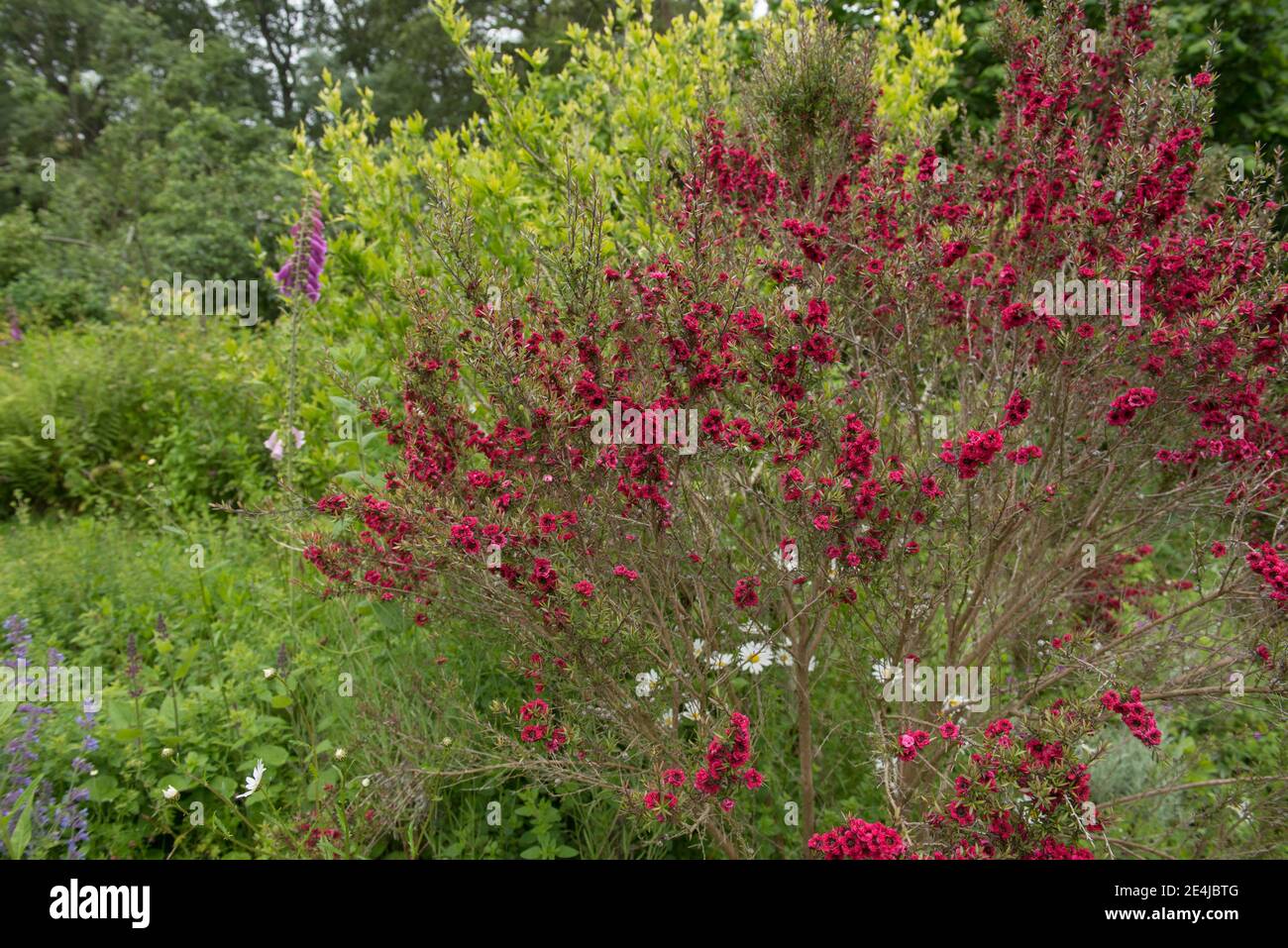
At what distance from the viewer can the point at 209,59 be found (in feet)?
62.0

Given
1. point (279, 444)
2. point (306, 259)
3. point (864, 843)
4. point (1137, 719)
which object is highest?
point (306, 259)

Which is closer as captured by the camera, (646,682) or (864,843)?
(864,843)

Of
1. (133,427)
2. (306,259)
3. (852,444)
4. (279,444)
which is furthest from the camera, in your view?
(133,427)

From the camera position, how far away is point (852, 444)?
2180 mm

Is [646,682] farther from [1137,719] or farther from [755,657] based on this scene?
[1137,719]

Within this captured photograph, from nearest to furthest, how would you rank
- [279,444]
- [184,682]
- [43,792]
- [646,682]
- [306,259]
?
[43,792], [646,682], [184,682], [306,259], [279,444]

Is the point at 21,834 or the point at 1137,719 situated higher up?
the point at 1137,719

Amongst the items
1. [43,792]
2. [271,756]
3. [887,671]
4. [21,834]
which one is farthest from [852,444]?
[43,792]

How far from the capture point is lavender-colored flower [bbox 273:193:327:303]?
12.6 feet

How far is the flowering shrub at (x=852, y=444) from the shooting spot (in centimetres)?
221

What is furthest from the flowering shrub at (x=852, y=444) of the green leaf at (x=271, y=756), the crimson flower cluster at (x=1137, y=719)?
the green leaf at (x=271, y=756)

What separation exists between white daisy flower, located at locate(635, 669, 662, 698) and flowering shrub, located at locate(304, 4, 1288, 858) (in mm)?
47

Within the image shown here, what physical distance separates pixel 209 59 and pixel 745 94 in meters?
20.3

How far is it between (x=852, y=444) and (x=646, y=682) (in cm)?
110
